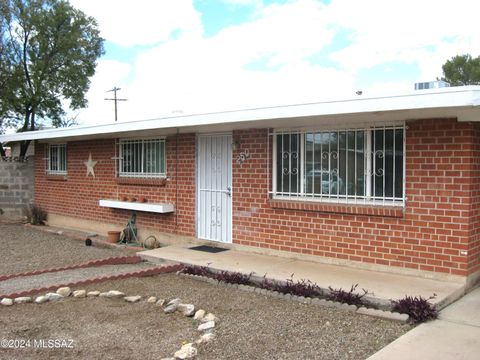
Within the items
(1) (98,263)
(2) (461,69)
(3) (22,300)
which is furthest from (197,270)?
(2) (461,69)

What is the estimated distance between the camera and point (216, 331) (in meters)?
5.00

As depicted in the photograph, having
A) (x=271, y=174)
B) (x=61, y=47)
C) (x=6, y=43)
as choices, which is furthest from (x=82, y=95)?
(x=271, y=174)

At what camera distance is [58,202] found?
13.3 metres

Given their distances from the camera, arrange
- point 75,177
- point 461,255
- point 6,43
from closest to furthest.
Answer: point 461,255, point 75,177, point 6,43

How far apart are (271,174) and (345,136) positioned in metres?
1.51

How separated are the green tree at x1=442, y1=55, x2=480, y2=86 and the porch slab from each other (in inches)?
946

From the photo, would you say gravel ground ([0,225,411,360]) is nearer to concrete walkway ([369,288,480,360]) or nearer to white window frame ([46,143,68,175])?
concrete walkway ([369,288,480,360])

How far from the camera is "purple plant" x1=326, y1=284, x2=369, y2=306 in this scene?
5.58m

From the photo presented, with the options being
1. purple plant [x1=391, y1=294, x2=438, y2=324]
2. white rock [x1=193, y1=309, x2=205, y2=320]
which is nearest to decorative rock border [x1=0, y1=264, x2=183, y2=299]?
white rock [x1=193, y1=309, x2=205, y2=320]

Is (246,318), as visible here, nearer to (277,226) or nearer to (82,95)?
(277,226)

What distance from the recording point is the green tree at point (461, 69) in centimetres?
2772

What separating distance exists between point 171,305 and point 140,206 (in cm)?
476

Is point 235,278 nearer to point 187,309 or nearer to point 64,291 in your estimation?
point 187,309

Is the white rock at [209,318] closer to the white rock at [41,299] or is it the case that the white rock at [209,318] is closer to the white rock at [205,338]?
the white rock at [205,338]
